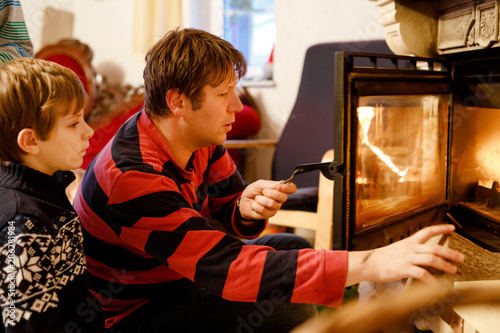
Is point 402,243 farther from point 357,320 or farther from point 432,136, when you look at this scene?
point 432,136

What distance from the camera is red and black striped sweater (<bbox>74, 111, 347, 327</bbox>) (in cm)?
82

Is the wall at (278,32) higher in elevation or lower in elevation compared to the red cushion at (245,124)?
higher

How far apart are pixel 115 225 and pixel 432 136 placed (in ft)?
3.55

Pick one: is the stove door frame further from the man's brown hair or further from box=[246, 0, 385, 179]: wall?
box=[246, 0, 385, 179]: wall

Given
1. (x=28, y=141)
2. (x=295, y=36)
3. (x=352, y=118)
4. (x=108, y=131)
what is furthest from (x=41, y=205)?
(x=295, y=36)

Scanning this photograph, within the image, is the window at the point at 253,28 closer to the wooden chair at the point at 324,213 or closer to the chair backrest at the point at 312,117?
the chair backrest at the point at 312,117

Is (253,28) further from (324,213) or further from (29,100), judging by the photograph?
(29,100)

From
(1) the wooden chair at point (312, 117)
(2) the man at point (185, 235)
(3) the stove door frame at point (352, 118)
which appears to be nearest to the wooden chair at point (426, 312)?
(2) the man at point (185, 235)

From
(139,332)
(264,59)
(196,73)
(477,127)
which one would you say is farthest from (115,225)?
(264,59)

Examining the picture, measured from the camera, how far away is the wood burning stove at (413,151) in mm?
1252

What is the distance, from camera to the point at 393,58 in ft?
4.42

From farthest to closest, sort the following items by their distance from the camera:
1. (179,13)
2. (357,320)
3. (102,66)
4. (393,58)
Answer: (102,66) → (179,13) → (393,58) → (357,320)

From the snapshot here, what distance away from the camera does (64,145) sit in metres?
0.85

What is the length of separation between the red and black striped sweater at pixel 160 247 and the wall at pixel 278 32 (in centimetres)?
146
